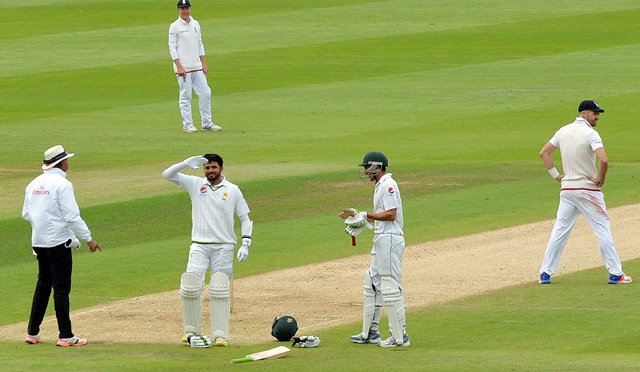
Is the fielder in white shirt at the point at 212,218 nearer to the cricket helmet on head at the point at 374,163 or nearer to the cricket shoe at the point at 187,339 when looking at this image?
the cricket shoe at the point at 187,339

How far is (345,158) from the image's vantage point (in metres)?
25.4

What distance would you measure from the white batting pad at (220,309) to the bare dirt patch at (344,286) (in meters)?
0.33

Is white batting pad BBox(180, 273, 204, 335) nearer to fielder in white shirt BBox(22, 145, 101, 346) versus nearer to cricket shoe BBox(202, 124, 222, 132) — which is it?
fielder in white shirt BBox(22, 145, 101, 346)

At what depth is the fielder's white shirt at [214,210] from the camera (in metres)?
14.0

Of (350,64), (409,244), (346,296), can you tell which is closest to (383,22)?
(350,64)

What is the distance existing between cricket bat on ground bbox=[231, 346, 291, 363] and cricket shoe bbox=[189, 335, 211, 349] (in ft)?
2.38

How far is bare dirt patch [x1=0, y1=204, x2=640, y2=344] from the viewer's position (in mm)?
14430

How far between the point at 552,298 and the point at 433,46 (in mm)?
25059

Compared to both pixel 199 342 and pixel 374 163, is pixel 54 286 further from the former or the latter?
pixel 374 163

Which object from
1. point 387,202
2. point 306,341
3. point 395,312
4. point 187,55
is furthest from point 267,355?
point 187,55

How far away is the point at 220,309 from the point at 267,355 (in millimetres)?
991

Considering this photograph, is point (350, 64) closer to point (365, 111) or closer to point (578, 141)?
point (365, 111)

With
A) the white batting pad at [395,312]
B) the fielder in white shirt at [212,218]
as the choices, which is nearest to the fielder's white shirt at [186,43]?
the fielder in white shirt at [212,218]

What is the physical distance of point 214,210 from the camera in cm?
1404
